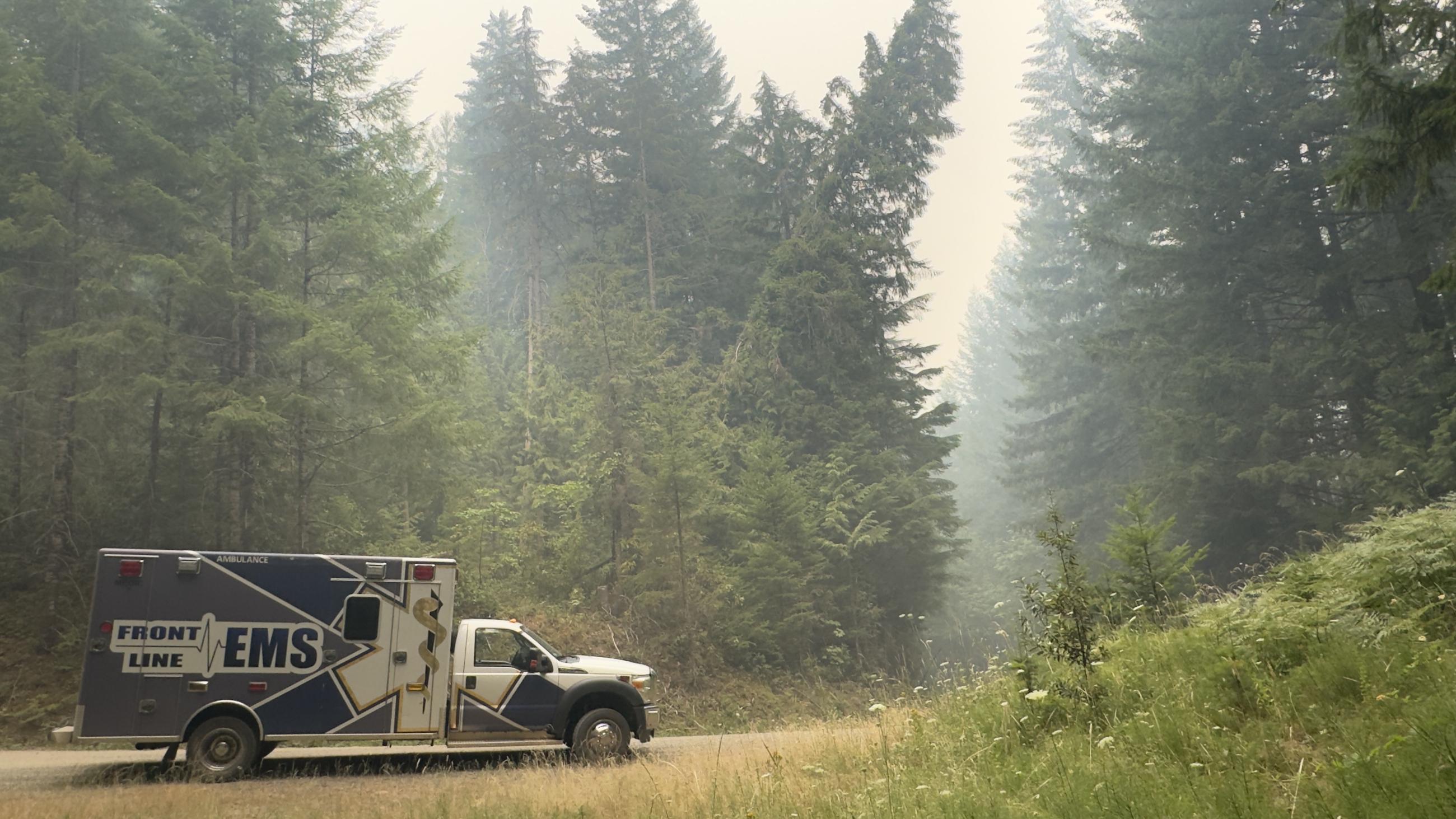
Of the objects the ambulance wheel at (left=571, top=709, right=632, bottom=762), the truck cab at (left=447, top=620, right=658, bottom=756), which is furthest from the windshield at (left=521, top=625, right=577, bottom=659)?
the ambulance wheel at (left=571, top=709, right=632, bottom=762)

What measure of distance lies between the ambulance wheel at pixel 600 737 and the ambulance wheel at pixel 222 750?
3.90 m

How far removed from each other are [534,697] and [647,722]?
5.12 feet

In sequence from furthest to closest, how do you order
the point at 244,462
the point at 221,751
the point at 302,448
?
the point at 302,448
the point at 244,462
the point at 221,751

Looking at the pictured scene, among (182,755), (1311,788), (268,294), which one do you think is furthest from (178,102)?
(1311,788)

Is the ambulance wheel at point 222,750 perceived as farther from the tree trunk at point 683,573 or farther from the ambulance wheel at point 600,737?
the tree trunk at point 683,573

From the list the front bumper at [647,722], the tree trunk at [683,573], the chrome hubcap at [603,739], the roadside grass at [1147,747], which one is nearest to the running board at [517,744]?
the chrome hubcap at [603,739]

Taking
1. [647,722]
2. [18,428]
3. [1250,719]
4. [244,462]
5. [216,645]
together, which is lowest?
[647,722]

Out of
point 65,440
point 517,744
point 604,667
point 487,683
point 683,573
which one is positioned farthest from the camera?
point 683,573

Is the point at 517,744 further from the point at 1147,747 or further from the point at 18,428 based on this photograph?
the point at 18,428

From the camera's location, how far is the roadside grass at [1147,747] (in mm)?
4824

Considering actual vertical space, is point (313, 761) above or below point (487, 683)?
below

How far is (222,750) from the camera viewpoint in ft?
33.5

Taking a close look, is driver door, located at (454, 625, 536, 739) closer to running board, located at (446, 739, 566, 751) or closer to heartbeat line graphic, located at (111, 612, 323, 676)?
running board, located at (446, 739, 566, 751)

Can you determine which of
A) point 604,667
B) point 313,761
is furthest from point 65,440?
point 604,667
